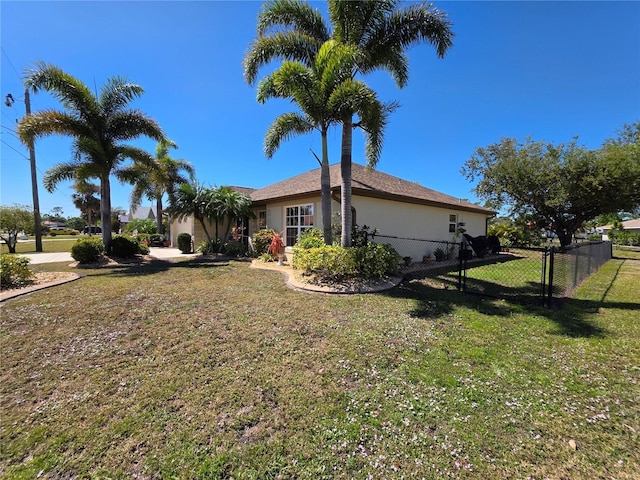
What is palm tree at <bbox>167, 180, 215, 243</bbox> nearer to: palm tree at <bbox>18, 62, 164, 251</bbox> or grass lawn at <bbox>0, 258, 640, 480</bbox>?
palm tree at <bbox>18, 62, 164, 251</bbox>

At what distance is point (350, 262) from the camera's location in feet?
24.8

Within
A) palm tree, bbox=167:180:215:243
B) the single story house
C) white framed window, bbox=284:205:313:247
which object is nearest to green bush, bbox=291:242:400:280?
the single story house

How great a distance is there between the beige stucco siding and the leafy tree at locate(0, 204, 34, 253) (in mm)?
22480

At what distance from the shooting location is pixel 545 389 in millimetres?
3006

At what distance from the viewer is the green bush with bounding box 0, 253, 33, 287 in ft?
22.6

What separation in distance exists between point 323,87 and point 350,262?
16.0 feet

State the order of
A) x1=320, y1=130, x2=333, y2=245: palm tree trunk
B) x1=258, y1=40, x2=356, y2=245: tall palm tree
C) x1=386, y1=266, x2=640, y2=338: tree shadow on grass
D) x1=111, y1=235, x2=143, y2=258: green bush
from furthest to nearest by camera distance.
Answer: x1=111, y1=235, x2=143, y2=258: green bush, x1=320, y1=130, x2=333, y2=245: palm tree trunk, x1=258, y1=40, x2=356, y2=245: tall palm tree, x1=386, y1=266, x2=640, y2=338: tree shadow on grass

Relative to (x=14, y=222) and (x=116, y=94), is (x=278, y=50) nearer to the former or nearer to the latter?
(x=116, y=94)

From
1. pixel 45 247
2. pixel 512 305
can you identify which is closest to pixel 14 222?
pixel 45 247

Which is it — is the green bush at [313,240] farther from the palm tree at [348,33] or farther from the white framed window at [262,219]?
the white framed window at [262,219]

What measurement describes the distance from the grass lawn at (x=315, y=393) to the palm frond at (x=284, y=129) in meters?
6.63

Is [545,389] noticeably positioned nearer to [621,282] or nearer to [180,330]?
[180,330]

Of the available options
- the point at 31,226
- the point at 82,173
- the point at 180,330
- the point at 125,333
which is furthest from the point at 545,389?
the point at 31,226

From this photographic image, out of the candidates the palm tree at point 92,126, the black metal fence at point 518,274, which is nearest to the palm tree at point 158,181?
the palm tree at point 92,126
